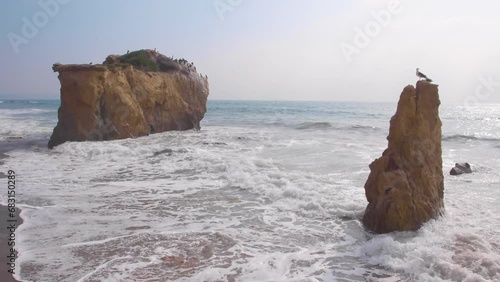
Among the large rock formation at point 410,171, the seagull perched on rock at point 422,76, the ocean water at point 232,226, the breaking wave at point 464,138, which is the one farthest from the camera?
the breaking wave at point 464,138

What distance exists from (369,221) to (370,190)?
1.88 feet

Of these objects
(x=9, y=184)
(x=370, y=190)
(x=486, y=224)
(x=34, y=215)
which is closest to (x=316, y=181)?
(x=370, y=190)

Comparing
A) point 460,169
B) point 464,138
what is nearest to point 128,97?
point 460,169

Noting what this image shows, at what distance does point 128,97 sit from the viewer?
2084 cm

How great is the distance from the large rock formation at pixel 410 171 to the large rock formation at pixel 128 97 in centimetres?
1467

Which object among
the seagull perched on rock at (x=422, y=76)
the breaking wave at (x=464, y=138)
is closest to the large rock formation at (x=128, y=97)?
the seagull perched on rock at (x=422, y=76)

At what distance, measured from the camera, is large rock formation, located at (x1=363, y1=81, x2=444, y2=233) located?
698cm

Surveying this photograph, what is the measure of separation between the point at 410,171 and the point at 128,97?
16464 mm

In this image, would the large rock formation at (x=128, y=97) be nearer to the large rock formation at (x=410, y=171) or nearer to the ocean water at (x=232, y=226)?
the ocean water at (x=232, y=226)

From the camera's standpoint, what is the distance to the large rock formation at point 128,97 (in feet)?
60.6

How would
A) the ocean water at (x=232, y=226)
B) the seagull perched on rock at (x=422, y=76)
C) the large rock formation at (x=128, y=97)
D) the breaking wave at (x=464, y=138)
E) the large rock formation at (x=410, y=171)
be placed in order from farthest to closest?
the breaking wave at (x=464, y=138), the large rock formation at (x=128, y=97), the seagull perched on rock at (x=422, y=76), the large rock formation at (x=410, y=171), the ocean water at (x=232, y=226)

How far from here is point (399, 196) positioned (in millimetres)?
6953

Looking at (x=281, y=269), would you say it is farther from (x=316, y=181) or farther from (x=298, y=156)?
(x=298, y=156)

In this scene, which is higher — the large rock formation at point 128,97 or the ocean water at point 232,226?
the large rock formation at point 128,97
